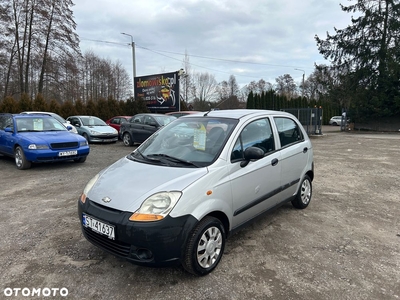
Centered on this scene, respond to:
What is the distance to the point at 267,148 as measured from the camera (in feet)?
12.0

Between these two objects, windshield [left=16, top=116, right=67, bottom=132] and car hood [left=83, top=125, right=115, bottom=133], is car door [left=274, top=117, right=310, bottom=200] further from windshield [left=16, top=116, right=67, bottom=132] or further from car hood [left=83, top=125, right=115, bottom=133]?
car hood [left=83, top=125, right=115, bottom=133]

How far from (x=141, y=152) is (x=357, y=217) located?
3.45 metres

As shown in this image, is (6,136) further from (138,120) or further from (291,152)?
(291,152)

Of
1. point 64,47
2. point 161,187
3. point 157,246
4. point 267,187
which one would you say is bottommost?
point 157,246

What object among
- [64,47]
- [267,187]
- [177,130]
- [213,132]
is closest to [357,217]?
[267,187]

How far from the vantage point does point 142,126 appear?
12.4 meters

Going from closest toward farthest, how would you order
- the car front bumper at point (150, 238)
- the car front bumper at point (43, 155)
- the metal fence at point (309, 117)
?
the car front bumper at point (150, 238) < the car front bumper at point (43, 155) < the metal fence at point (309, 117)

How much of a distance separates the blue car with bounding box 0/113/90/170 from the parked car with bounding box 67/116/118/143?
4.81 meters

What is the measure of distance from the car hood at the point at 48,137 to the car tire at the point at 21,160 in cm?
39

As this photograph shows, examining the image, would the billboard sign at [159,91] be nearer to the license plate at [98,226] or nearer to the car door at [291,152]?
the car door at [291,152]

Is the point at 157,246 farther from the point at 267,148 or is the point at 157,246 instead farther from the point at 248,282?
the point at 267,148

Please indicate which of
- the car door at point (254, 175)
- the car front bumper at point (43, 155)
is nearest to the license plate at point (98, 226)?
the car door at point (254, 175)

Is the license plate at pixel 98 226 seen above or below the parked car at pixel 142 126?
below

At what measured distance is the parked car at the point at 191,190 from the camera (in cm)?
248
